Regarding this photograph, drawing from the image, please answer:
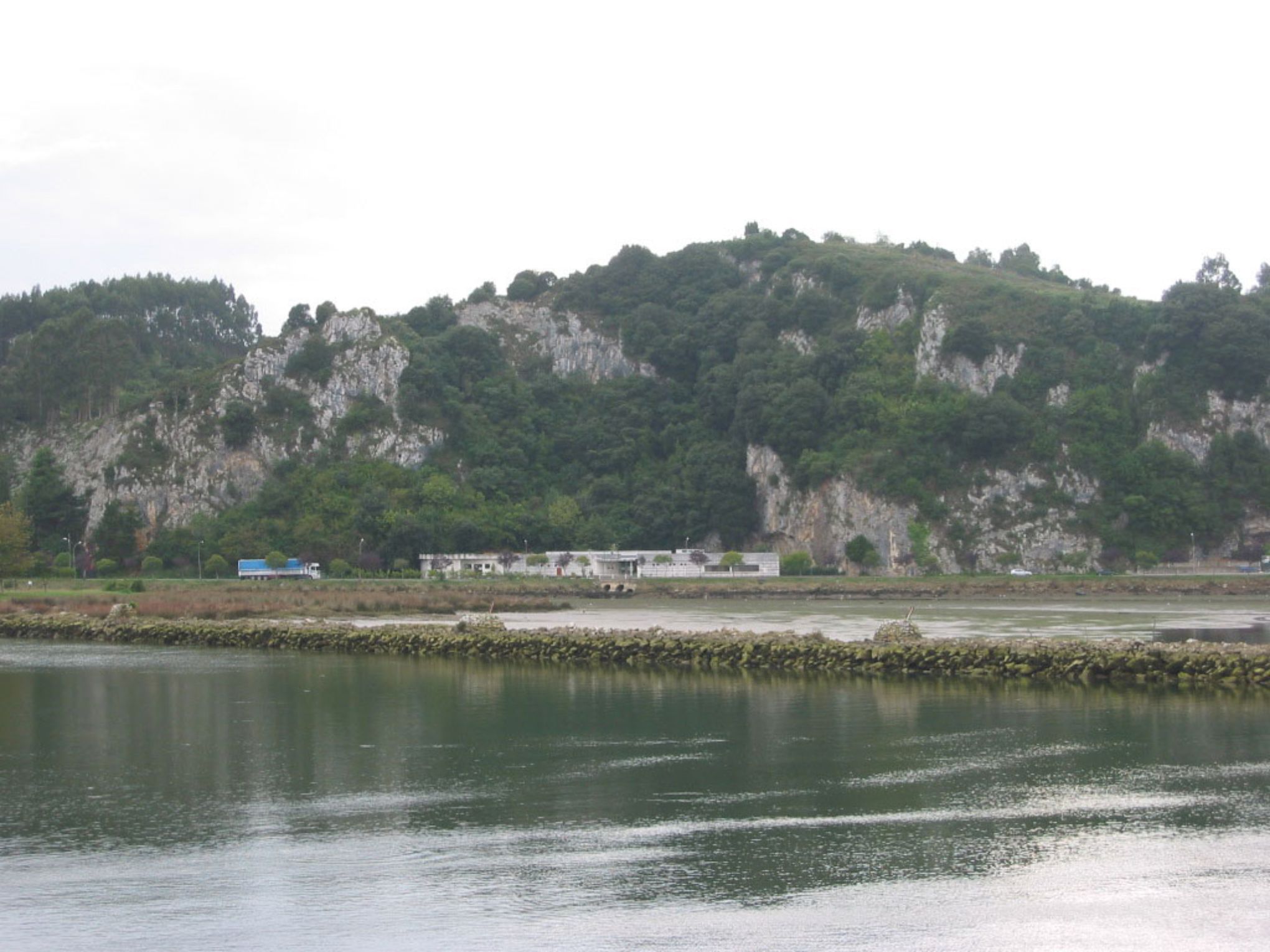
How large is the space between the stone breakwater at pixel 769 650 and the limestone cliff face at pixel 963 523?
69501mm

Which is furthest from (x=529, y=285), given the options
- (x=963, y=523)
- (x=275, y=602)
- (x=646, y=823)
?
(x=646, y=823)

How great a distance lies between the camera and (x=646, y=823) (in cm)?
1764

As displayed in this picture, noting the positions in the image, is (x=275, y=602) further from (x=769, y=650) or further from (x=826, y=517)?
(x=826, y=517)

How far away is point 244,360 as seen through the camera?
129 metres

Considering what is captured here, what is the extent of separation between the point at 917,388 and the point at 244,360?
222 feet

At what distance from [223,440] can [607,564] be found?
40752mm

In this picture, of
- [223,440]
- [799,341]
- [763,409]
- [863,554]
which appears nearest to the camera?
[863,554]

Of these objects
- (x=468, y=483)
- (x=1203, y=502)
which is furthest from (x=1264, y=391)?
(x=468, y=483)

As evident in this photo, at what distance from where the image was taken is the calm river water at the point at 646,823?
1332cm

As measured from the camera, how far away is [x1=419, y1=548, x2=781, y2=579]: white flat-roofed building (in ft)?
366

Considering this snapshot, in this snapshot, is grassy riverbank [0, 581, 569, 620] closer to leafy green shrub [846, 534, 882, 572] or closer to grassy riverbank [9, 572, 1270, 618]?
grassy riverbank [9, 572, 1270, 618]

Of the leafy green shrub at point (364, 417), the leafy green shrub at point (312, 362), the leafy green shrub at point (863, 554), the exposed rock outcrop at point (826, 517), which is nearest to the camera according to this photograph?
the leafy green shrub at point (863, 554)

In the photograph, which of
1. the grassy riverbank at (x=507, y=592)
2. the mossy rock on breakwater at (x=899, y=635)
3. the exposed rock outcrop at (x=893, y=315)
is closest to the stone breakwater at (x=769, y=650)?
the mossy rock on breakwater at (x=899, y=635)

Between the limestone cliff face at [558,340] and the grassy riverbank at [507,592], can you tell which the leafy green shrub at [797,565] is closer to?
the grassy riverbank at [507,592]
